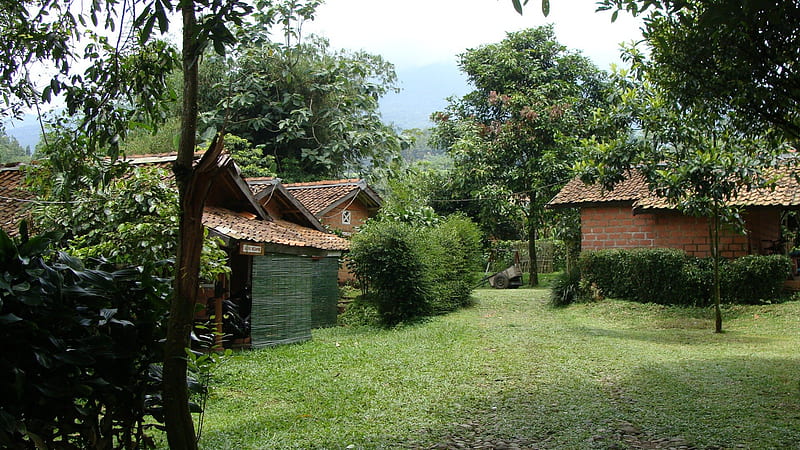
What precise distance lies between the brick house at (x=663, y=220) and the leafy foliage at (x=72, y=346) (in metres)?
15.5

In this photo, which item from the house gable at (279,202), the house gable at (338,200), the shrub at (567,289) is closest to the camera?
the shrub at (567,289)

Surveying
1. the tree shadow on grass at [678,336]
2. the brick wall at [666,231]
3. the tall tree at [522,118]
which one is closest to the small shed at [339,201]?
the tall tree at [522,118]

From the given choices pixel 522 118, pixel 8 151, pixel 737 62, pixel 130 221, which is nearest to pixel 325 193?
pixel 522 118

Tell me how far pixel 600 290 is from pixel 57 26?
50.7ft

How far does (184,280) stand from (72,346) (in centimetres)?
65

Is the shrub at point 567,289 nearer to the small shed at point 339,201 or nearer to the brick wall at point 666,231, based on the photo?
the brick wall at point 666,231

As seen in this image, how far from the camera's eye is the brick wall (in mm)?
17500

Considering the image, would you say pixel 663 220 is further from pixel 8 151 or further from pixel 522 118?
pixel 8 151

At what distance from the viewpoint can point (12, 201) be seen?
12.4 m

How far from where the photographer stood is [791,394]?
7.28m

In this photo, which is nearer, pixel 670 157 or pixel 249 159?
pixel 670 157

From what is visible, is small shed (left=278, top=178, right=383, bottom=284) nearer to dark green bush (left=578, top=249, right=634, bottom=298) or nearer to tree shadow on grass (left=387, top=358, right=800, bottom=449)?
dark green bush (left=578, top=249, right=634, bottom=298)

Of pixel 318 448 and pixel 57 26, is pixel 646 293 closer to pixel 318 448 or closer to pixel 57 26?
pixel 318 448

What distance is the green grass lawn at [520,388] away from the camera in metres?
5.94
